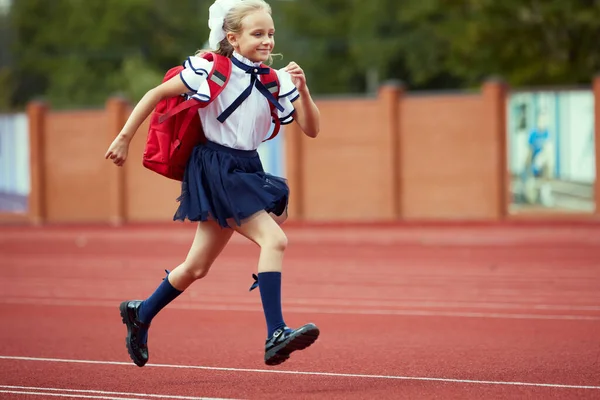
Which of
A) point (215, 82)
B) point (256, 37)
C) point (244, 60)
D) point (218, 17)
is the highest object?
point (218, 17)

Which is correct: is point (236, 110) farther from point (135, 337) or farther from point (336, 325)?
point (336, 325)

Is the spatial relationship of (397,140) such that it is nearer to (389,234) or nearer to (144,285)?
(389,234)

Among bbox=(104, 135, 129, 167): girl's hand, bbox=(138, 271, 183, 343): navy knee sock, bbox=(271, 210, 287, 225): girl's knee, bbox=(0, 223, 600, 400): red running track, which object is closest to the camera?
bbox=(104, 135, 129, 167): girl's hand

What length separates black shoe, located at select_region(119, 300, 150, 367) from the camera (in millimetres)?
6609

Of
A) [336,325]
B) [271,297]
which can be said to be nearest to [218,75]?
[271,297]

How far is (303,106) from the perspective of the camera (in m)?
6.34

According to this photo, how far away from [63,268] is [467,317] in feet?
28.8

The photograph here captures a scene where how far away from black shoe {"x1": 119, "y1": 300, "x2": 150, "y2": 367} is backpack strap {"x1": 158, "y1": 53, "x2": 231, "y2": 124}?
1260 millimetres

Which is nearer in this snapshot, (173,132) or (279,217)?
(173,132)

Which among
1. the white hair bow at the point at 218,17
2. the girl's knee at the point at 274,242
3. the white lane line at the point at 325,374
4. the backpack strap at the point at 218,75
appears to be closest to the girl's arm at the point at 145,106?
the backpack strap at the point at 218,75

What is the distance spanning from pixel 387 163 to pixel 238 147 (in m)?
21.1

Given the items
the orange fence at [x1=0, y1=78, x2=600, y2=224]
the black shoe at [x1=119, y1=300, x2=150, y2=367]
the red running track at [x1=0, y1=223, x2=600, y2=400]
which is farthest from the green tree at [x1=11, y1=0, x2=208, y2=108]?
the black shoe at [x1=119, y1=300, x2=150, y2=367]

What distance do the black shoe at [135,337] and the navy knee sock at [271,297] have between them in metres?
0.96

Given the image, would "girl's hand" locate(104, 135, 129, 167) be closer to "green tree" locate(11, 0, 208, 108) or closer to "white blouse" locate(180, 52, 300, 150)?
"white blouse" locate(180, 52, 300, 150)
